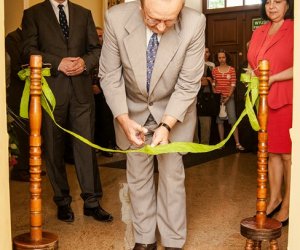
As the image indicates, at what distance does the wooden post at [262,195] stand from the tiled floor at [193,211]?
46 centimetres

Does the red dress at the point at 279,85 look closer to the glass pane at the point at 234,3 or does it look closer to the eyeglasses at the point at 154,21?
the eyeglasses at the point at 154,21

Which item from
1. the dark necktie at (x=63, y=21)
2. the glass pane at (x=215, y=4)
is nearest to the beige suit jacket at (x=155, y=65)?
the dark necktie at (x=63, y=21)

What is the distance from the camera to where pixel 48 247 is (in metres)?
1.91

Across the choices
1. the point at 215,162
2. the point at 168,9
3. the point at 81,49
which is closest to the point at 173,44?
the point at 168,9

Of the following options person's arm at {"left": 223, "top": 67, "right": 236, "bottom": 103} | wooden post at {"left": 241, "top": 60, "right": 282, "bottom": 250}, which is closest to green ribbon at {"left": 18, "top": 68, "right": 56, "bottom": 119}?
wooden post at {"left": 241, "top": 60, "right": 282, "bottom": 250}

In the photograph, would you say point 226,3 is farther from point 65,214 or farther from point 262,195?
point 262,195

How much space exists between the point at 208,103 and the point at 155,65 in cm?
445

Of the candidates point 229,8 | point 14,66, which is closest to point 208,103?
point 229,8

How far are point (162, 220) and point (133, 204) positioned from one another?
0.17 metres

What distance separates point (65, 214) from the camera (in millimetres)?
3059

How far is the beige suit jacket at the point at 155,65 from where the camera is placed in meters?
2.27

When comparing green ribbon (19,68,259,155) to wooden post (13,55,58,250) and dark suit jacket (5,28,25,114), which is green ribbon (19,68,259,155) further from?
dark suit jacket (5,28,25,114)

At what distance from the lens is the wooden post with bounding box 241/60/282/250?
2.07 metres

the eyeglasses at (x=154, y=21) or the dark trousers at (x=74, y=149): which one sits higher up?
the eyeglasses at (x=154, y=21)
